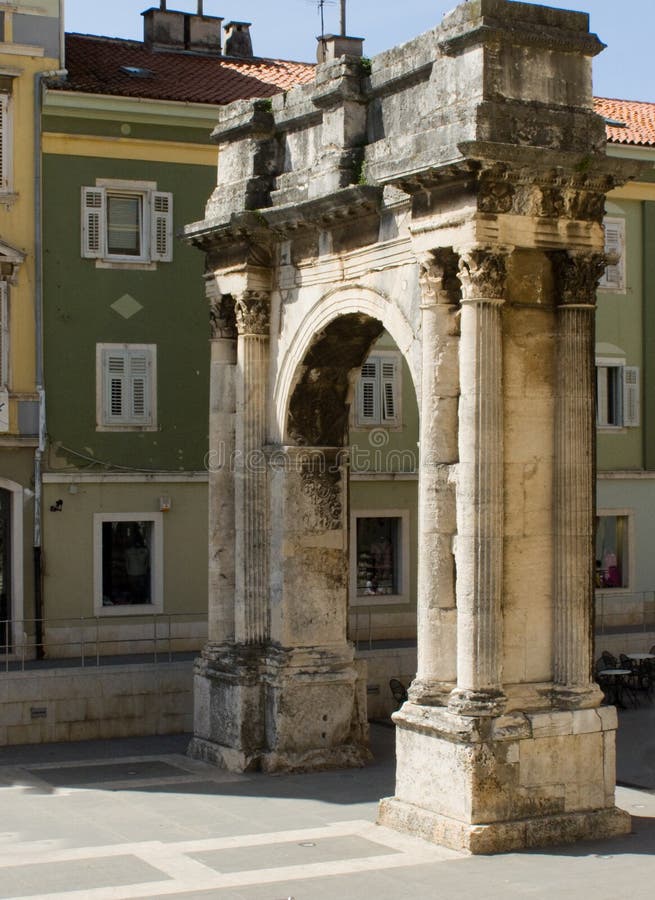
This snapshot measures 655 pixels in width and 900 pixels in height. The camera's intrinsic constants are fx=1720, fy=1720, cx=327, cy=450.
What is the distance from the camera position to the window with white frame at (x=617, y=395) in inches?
1422

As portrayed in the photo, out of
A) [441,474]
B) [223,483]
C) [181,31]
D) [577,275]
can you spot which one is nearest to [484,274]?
[577,275]

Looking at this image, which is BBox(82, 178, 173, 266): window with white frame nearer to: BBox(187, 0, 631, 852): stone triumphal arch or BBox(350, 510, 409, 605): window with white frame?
BBox(350, 510, 409, 605): window with white frame

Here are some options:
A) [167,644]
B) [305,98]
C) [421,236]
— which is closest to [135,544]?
[167,644]

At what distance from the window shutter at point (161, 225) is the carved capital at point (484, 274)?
13.9m

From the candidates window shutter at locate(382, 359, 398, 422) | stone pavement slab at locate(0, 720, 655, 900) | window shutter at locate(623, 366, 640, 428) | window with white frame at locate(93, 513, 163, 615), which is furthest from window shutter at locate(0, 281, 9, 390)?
window shutter at locate(623, 366, 640, 428)

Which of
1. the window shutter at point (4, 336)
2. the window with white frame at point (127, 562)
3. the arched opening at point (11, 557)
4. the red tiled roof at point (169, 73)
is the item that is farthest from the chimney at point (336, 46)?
the arched opening at point (11, 557)

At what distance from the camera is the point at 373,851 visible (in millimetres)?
19000

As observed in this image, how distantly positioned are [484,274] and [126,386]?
14.1 metres

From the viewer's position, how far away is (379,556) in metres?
34.1

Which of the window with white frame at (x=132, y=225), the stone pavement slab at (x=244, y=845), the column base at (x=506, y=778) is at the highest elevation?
the window with white frame at (x=132, y=225)

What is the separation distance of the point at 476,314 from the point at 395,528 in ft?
51.6

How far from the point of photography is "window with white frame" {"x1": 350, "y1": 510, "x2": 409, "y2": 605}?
33.7 m

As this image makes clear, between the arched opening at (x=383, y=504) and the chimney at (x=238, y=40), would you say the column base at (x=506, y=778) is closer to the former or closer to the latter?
the arched opening at (x=383, y=504)

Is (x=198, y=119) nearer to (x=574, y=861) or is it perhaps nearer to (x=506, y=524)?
(x=506, y=524)
